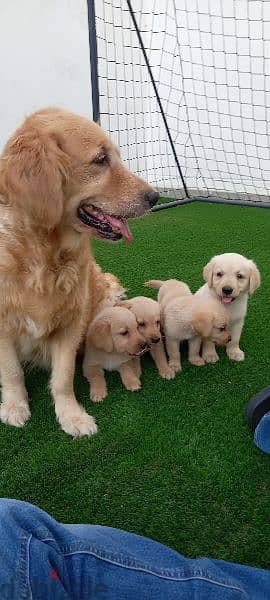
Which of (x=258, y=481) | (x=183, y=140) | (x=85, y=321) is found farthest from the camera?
(x=183, y=140)

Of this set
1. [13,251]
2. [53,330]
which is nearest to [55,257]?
[13,251]

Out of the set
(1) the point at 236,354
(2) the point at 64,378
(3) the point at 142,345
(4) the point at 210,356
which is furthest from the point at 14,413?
(1) the point at 236,354

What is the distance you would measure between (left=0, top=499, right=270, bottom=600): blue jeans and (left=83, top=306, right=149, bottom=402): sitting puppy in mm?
1072

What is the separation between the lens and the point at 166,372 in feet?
7.81

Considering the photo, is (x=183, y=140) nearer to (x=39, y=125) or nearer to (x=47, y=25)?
(x=47, y=25)

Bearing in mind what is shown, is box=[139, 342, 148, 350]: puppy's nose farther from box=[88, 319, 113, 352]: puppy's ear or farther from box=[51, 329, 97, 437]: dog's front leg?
box=[51, 329, 97, 437]: dog's front leg

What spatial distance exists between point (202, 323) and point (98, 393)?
57 cm

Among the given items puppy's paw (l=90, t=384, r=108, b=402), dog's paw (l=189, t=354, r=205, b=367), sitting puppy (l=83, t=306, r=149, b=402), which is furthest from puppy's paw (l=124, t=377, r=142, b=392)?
dog's paw (l=189, t=354, r=205, b=367)

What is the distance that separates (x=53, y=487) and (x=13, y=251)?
33.7 inches

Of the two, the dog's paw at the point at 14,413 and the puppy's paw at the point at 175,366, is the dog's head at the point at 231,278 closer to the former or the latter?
the puppy's paw at the point at 175,366

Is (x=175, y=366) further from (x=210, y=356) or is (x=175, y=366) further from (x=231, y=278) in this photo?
(x=231, y=278)

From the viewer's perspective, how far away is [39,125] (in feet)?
5.74

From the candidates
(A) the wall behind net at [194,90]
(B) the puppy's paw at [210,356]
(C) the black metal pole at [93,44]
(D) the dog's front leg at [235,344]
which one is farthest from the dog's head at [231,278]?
(A) the wall behind net at [194,90]

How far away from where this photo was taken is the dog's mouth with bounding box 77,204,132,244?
1859 mm
